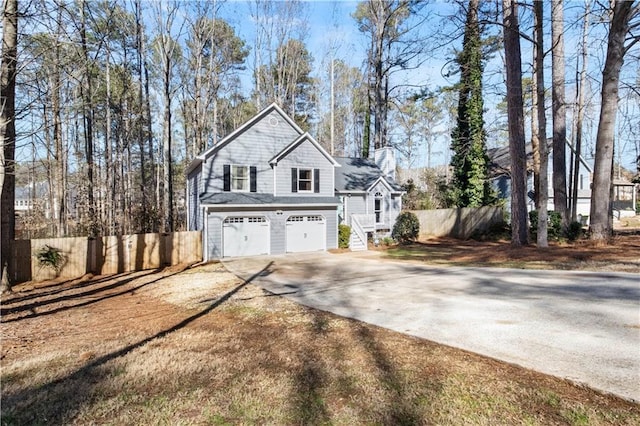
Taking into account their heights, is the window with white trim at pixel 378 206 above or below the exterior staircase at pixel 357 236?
above

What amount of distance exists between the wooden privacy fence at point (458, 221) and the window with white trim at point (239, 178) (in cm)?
1238

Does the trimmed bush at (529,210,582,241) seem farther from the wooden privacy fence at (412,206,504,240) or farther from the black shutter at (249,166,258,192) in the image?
the black shutter at (249,166,258,192)

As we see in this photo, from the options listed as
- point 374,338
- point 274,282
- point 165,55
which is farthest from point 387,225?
point 374,338

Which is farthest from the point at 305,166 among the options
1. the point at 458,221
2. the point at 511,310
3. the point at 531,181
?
the point at 531,181

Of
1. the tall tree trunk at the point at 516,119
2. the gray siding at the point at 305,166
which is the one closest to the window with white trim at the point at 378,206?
the gray siding at the point at 305,166

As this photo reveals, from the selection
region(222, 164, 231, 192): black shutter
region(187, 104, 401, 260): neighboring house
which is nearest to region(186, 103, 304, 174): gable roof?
region(187, 104, 401, 260): neighboring house

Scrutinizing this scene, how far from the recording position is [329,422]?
2.99m

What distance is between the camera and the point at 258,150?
17.5 m

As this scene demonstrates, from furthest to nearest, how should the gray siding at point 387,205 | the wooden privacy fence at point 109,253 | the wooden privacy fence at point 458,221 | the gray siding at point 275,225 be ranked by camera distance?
the wooden privacy fence at point 458,221 < the gray siding at point 387,205 < the gray siding at point 275,225 < the wooden privacy fence at point 109,253

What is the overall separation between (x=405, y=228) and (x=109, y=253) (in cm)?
1514

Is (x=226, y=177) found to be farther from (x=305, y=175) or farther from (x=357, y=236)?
(x=357, y=236)

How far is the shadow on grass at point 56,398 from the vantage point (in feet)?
10.5

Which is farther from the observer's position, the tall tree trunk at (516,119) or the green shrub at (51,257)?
the tall tree trunk at (516,119)

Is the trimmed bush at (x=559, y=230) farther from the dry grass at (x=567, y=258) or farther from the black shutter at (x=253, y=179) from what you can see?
the black shutter at (x=253, y=179)
